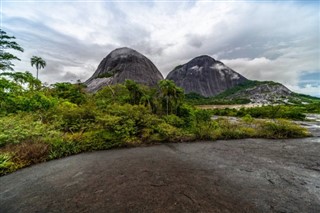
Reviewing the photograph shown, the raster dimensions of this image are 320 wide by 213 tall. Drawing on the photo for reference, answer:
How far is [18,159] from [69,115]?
17.4 feet

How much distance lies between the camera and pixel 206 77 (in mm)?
136250

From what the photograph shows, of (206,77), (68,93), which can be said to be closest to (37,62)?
(68,93)

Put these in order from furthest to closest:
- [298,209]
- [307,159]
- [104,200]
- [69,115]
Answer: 1. [69,115]
2. [307,159]
3. [104,200]
4. [298,209]

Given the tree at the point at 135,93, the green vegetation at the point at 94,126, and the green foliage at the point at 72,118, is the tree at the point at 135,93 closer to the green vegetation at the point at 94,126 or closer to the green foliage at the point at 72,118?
the green vegetation at the point at 94,126

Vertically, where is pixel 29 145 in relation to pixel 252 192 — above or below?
above

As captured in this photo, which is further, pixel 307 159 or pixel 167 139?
pixel 167 139

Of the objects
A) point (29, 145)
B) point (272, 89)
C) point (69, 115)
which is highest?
point (272, 89)

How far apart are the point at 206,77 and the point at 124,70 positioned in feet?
298

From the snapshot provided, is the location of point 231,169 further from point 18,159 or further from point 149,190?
point 18,159

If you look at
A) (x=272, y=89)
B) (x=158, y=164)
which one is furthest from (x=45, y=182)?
(x=272, y=89)

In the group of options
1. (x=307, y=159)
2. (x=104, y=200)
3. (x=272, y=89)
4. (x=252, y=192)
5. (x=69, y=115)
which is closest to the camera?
(x=104, y=200)

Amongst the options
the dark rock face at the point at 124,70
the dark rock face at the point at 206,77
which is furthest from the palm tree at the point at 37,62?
the dark rock face at the point at 206,77

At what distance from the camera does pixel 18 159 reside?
7660mm

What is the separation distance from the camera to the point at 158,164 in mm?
7605
